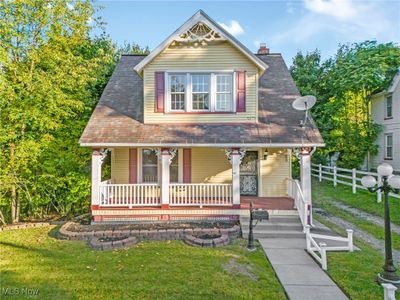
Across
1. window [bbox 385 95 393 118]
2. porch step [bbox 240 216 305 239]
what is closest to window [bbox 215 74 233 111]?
porch step [bbox 240 216 305 239]

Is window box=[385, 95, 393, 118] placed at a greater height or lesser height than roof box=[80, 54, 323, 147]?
greater

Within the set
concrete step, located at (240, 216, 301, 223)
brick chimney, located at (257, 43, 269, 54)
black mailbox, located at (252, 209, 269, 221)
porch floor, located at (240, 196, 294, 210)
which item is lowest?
concrete step, located at (240, 216, 301, 223)

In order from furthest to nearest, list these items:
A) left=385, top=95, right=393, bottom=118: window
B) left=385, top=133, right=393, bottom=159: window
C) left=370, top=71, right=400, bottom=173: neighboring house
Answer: left=385, top=95, right=393, bottom=118: window → left=385, top=133, right=393, bottom=159: window → left=370, top=71, right=400, bottom=173: neighboring house

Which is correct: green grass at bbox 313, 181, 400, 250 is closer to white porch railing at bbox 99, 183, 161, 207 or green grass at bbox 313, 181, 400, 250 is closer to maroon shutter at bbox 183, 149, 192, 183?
maroon shutter at bbox 183, 149, 192, 183

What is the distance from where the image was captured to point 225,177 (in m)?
11.2

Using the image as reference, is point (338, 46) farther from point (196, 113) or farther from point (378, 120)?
point (196, 113)

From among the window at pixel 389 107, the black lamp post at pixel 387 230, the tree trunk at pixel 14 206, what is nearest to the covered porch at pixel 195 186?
the black lamp post at pixel 387 230

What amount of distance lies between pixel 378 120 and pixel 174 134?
17692 mm

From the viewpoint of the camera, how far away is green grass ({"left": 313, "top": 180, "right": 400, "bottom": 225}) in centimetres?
1062

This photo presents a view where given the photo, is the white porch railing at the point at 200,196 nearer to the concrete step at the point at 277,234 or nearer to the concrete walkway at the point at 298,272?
the concrete step at the point at 277,234

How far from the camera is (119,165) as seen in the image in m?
11.1

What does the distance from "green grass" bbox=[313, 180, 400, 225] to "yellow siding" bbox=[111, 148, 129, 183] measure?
10020 mm

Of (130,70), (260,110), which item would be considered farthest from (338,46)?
(130,70)
